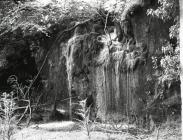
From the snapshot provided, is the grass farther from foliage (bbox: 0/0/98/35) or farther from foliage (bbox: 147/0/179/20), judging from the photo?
foliage (bbox: 0/0/98/35)

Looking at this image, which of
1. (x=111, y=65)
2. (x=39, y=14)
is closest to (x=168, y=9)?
(x=111, y=65)

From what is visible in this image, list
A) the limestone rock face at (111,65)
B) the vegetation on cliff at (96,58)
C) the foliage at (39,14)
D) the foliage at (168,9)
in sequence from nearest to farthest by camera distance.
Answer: the foliage at (168,9) < the vegetation on cliff at (96,58) < the limestone rock face at (111,65) < the foliage at (39,14)

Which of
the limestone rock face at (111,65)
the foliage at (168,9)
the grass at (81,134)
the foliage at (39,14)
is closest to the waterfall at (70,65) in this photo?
the limestone rock face at (111,65)

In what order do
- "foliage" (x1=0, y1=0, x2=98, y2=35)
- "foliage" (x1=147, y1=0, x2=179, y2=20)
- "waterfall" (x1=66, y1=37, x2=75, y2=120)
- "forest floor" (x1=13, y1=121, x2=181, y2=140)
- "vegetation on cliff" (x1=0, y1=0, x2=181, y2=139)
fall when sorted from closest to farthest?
"foliage" (x1=147, y1=0, x2=179, y2=20), "forest floor" (x1=13, y1=121, x2=181, y2=140), "vegetation on cliff" (x1=0, y1=0, x2=181, y2=139), "foliage" (x1=0, y1=0, x2=98, y2=35), "waterfall" (x1=66, y1=37, x2=75, y2=120)

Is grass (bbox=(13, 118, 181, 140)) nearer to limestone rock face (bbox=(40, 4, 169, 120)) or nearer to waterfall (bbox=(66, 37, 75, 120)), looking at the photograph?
limestone rock face (bbox=(40, 4, 169, 120))

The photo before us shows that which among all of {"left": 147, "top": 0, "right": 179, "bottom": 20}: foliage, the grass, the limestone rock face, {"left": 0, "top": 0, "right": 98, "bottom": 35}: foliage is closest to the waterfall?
the limestone rock face

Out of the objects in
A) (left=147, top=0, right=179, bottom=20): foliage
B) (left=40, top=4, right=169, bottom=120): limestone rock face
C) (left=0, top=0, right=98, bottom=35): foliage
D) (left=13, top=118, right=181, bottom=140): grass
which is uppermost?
(left=0, top=0, right=98, bottom=35): foliage

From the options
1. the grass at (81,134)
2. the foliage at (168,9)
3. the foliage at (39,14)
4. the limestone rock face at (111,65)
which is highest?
the foliage at (39,14)

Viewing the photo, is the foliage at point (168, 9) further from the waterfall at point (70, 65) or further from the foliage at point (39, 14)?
the waterfall at point (70, 65)

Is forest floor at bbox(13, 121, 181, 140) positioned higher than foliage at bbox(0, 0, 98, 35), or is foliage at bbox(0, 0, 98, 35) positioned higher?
foliage at bbox(0, 0, 98, 35)

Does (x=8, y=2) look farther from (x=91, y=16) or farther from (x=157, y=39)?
(x=157, y=39)

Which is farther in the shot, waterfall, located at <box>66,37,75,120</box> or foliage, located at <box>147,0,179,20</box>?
waterfall, located at <box>66,37,75,120</box>

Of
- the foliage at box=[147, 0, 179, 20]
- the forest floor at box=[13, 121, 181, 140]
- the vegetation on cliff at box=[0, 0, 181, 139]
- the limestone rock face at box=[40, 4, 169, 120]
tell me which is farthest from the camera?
the limestone rock face at box=[40, 4, 169, 120]

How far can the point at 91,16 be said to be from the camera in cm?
1441
